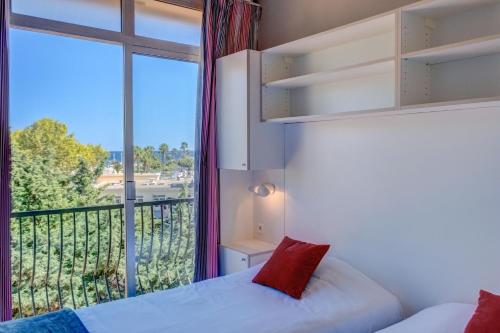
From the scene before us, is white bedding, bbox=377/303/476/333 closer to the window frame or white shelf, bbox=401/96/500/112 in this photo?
white shelf, bbox=401/96/500/112

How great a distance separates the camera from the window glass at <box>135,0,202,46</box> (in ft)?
10.2

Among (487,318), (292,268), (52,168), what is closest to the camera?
(487,318)

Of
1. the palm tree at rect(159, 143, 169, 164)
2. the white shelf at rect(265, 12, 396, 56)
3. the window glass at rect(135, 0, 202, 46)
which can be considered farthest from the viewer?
the palm tree at rect(159, 143, 169, 164)

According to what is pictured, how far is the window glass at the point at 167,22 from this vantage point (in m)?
3.10

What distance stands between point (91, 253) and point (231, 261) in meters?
1.08

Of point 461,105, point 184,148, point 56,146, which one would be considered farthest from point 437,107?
point 56,146

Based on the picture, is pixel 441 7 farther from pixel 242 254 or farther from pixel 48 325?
pixel 48 325

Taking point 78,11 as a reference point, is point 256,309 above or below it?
below

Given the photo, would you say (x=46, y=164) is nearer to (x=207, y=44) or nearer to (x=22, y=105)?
(x=22, y=105)

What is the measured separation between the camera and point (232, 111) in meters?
3.16

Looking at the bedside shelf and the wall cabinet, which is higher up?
the wall cabinet

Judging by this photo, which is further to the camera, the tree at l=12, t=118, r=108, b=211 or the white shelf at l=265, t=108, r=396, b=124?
the tree at l=12, t=118, r=108, b=211

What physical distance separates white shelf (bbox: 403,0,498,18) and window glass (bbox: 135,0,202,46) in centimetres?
182

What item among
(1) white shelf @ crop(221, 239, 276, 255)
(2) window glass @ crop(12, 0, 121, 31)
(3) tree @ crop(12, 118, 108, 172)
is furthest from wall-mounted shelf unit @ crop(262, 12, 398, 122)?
(3) tree @ crop(12, 118, 108, 172)
